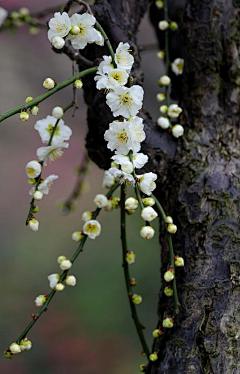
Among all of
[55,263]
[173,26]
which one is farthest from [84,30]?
[55,263]

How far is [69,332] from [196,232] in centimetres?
131

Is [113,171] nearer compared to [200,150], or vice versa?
[113,171]

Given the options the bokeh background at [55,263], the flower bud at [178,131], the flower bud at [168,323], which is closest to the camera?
the flower bud at [168,323]

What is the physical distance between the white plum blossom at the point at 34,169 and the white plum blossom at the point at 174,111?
269 millimetres

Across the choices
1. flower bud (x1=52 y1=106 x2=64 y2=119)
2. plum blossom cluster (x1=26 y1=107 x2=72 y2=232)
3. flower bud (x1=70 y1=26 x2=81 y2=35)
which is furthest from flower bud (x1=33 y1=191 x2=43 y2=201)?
flower bud (x1=70 y1=26 x2=81 y2=35)

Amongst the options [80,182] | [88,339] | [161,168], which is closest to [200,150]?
[161,168]

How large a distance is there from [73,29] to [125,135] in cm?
14

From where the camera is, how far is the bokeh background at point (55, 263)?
1899 millimetres

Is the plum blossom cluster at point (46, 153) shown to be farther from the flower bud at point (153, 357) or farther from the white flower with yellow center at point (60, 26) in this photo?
the flower bud at point (153, 357)

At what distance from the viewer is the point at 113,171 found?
59 centimetres

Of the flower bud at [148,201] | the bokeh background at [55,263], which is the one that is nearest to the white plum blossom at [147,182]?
the flower bud at [148,201]

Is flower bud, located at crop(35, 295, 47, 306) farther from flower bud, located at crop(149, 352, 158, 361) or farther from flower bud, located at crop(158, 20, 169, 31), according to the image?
flower bud, located at crop(158, 20, 169, 31)

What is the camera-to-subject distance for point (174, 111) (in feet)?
2.72

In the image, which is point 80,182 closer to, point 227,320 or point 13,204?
point 227,320
